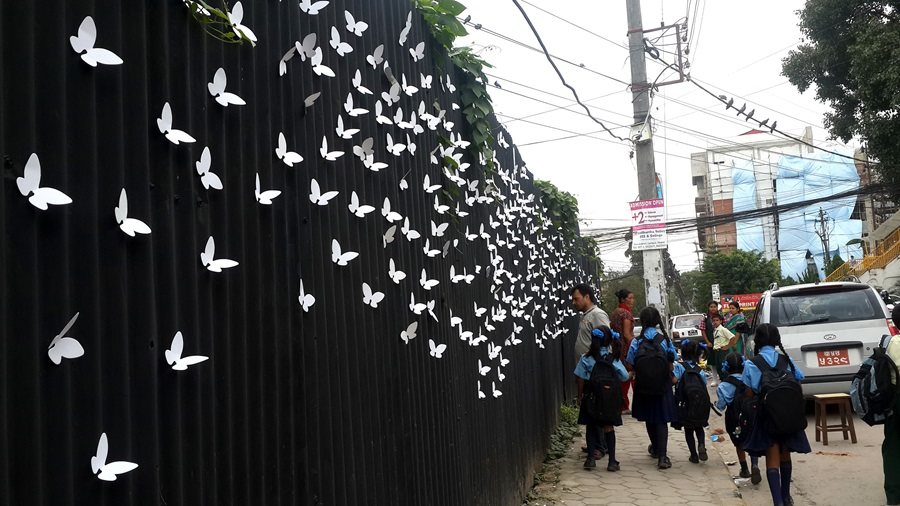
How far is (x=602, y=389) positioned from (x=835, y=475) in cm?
231

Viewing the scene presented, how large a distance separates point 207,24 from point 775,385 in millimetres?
5355

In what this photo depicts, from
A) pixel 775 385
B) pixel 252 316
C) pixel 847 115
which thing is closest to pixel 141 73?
pixel 252 316

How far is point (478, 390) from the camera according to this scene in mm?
5191

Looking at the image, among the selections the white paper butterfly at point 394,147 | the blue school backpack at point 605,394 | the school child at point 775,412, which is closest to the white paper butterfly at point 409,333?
the white paper butterfly at point 394,147

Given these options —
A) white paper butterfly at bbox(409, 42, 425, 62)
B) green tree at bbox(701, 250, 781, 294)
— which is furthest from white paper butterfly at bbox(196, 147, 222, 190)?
green tree at bbox(701, 250, 781, 294)

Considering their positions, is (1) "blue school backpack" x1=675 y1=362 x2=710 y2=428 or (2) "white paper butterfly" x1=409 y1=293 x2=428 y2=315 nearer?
(2) "white paper butterfly" x1=409 y1=293 x2=428 y2=315

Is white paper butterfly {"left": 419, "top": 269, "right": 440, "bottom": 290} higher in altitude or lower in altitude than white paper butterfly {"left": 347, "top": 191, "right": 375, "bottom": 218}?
lower

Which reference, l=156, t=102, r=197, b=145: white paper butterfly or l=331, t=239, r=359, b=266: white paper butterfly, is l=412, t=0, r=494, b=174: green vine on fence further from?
l=156, t=102, r=197, b=145: white paper butterfly

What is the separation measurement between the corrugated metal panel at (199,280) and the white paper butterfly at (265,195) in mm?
18

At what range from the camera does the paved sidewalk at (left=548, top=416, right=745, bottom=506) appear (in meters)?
6.75

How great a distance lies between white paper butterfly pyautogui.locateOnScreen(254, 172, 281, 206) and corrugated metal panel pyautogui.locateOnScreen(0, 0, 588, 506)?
0.06ft

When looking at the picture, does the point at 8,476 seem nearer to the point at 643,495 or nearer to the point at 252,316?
the point at 252,316

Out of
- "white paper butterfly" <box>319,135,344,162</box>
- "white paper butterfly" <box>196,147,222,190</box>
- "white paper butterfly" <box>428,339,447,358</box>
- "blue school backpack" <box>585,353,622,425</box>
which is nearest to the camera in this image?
"white paper butterfly" <box>196,147,222,190</box>

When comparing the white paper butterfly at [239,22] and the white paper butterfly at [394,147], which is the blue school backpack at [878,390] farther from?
the white paper butterfly at [239,22]
